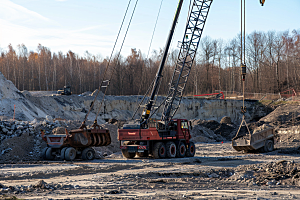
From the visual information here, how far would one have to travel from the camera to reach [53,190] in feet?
27.2

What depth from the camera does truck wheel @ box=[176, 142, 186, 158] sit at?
17802 millimetres

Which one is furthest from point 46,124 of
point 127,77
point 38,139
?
point 127,77

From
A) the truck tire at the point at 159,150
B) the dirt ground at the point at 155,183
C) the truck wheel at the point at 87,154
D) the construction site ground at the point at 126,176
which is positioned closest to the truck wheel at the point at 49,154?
the construction site ground at the point at 126,176

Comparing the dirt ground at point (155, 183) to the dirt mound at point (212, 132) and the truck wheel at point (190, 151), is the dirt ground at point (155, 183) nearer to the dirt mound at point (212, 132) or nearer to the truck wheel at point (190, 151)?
the truck wheel at point (190, 151)

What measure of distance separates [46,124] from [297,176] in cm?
1492

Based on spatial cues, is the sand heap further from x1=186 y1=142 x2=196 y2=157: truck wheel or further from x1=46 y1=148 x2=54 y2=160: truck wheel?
x1=186 y1=142 x2=196 y2=157: truck wheel

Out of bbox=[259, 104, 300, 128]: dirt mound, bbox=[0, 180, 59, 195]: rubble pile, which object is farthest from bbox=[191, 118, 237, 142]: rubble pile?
bbox=[0, 180, 59, 195]: rubble pile

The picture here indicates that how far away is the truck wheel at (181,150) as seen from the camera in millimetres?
17802

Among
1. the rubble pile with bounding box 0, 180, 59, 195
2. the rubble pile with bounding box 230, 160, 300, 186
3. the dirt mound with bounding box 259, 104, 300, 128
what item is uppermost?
the dirt mound with bounding box 259, 104, 300, 128

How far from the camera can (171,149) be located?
17.5 meters

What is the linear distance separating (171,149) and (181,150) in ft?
3.04

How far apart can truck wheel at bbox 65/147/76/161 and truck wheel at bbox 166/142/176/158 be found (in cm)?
510

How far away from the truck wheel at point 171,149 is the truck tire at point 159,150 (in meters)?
0.22

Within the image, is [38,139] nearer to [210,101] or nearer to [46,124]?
[46,124]
